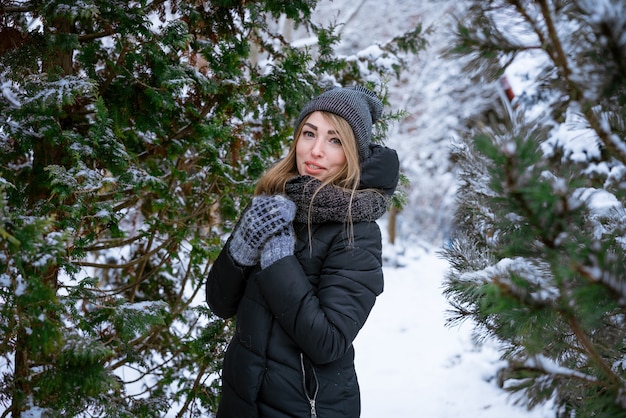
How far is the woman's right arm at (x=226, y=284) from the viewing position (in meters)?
1.86

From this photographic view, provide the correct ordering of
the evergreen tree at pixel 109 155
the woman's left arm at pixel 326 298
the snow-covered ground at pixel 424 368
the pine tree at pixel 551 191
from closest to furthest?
the pine tree at pixel 551 191, the evergreen tree at pixel 109 155, the woman's left arm at pixel 326 298, the snow-covered ground at pixel 424 368

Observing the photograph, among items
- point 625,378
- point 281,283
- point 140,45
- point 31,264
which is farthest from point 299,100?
point 625,378

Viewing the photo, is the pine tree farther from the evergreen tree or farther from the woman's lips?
the evergreen tree

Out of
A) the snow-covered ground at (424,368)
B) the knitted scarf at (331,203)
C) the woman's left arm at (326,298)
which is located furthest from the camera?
the snow-covered ground at (424,368)

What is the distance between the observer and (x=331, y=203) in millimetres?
1824

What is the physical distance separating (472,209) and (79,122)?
6.14ft

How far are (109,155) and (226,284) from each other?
2.37ft

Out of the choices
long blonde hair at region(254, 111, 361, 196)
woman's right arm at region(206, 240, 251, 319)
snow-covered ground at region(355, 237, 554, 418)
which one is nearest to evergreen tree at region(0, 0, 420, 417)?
woman's right arm at region(206, 240, 251, 319)

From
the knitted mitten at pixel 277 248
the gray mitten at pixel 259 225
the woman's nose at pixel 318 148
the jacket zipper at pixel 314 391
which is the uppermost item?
the woman's nose at pixel 318 148

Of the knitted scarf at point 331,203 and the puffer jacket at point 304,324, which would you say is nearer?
the puffer jacket at point 304,324

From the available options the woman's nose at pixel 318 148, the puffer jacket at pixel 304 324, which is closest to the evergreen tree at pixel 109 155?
the puffer jacket at pixel 304 324

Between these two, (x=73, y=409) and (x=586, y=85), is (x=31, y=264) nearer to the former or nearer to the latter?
(x=73, y=409)

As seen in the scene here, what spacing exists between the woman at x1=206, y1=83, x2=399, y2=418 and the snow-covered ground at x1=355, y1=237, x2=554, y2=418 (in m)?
1.27

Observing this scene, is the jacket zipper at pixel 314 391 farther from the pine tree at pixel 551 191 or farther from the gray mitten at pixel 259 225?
the pine tree at pixel 551 191
